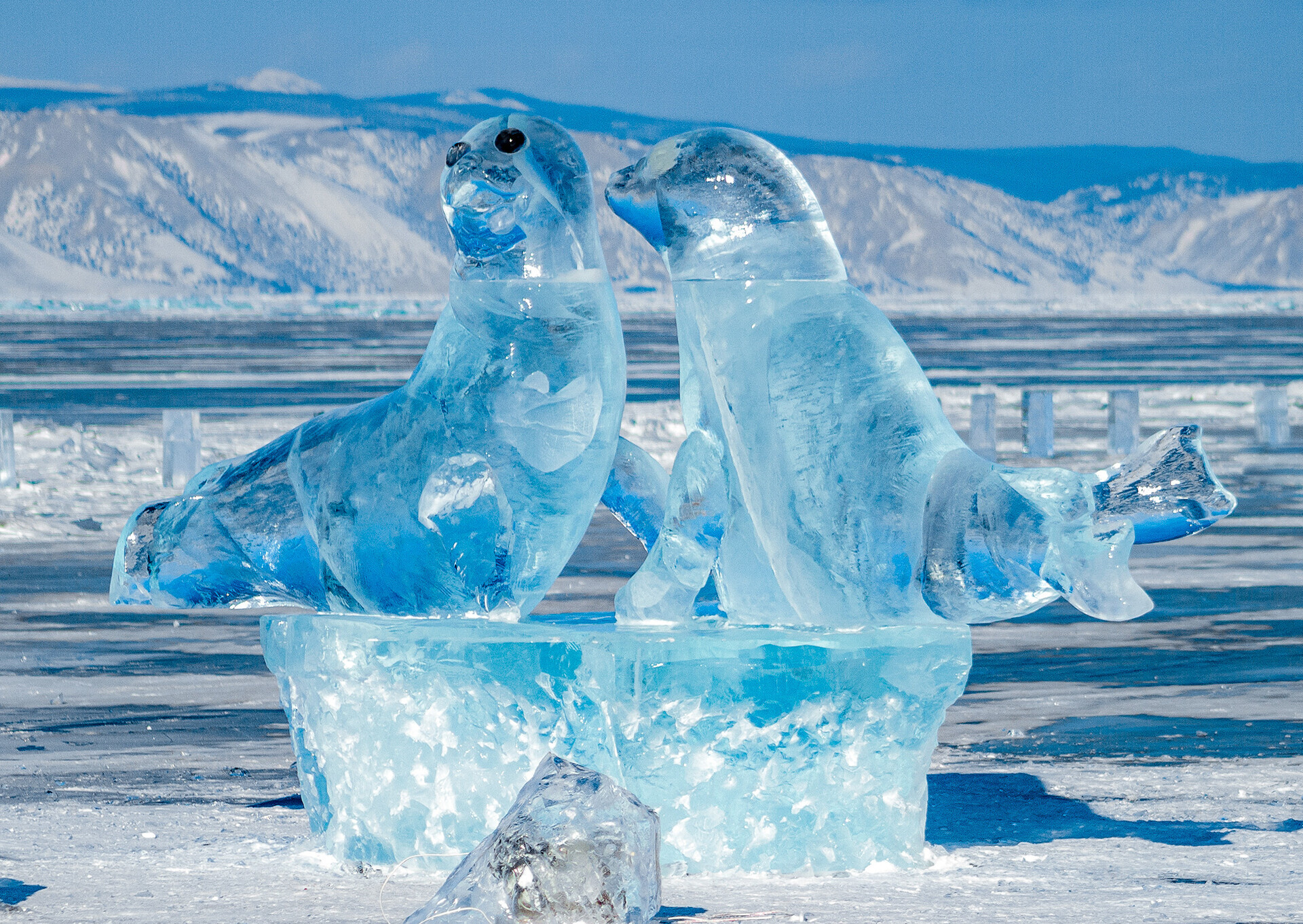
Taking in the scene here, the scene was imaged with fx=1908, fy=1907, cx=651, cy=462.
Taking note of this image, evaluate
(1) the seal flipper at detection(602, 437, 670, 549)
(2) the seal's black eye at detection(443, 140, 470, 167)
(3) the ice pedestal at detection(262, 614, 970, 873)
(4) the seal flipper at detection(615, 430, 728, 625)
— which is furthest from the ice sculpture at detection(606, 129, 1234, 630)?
(2) the seal's black eye at detection(443, 140, 470, 167)

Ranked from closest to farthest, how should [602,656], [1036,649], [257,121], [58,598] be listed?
1. [602,656]
2. [1036,649]
3. [58,598]
4. [257,121]

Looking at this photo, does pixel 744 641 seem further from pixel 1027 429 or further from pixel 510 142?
pixel 1027 429

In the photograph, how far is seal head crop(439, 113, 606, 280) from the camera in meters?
5.02

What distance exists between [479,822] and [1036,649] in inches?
187

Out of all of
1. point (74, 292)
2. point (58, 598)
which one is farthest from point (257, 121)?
point (58, 598)

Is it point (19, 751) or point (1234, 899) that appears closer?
point (1234, 899)

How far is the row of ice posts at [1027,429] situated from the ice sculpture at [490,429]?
1109 centimetres

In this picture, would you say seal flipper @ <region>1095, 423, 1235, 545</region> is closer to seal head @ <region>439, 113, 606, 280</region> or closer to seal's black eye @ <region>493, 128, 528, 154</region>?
seal head @ <region>439, 113, 606, 280</region>

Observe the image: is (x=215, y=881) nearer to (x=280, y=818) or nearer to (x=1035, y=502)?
(x=280, y=818)

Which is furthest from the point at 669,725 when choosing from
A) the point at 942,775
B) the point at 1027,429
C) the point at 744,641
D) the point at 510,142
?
the point at 1027,429

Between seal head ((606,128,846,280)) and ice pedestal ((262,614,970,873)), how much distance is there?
99cm

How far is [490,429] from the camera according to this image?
4.99 metres

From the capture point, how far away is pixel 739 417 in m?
5.11

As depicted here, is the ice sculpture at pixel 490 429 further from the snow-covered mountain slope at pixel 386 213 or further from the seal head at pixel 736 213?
the snow-covered mountain slope at pixel 386 213
